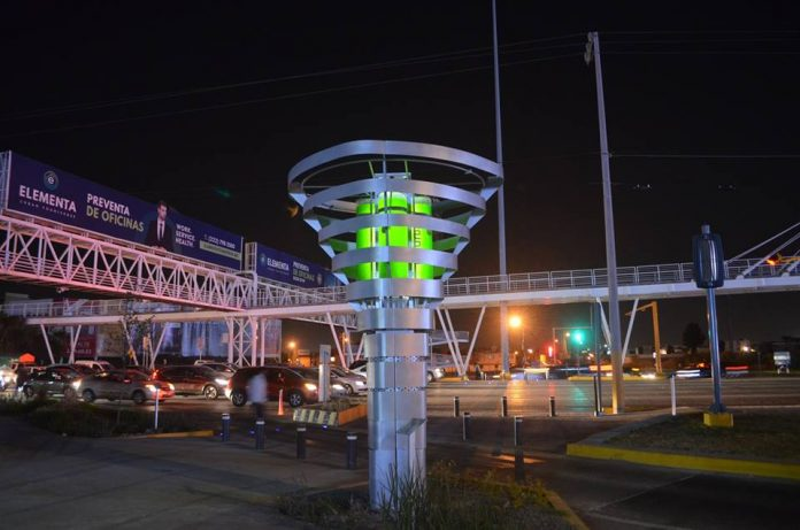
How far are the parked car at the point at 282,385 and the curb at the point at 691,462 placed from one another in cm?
1390

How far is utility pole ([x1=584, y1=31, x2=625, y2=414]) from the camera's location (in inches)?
777

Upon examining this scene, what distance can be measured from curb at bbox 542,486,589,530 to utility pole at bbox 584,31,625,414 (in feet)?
37.5

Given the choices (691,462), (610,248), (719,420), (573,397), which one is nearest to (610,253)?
(610,248)

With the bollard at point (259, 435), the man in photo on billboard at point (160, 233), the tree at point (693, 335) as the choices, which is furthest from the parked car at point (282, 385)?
the tree at point (693, 335)

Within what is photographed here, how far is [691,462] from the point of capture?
11367mm

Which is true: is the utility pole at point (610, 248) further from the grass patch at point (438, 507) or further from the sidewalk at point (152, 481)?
the grass patch at point (438, 507)

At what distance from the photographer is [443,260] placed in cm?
827

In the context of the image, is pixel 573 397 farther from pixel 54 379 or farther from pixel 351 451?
pixel 54 379

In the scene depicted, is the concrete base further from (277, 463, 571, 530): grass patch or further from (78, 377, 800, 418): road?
(277, 463, 571, 530): grass patch

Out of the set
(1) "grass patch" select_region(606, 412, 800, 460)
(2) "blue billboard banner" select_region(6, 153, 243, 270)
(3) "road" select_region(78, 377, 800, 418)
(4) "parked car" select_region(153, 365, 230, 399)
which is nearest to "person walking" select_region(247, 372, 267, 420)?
(3) "road" select_region(78, 377, 800, 418)

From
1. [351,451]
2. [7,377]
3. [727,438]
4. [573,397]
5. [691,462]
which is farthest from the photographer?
[7,377]

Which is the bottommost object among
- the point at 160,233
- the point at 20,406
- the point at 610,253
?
the point at 20,406

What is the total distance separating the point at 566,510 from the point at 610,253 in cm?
1456

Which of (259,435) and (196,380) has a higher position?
(196,380)
